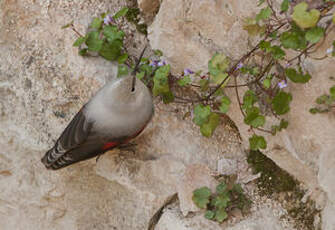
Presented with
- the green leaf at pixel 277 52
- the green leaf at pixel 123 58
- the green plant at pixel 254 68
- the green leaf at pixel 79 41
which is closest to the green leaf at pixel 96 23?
the green plant at pixel 254 68

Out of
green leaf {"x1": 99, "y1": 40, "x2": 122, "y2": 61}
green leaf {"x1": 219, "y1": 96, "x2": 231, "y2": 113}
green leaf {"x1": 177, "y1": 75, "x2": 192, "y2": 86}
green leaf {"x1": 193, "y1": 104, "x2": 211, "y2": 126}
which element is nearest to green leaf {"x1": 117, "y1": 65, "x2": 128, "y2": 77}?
green leaf {"x1": 99, "y1": 40, "x2": 122, "y2": 61}

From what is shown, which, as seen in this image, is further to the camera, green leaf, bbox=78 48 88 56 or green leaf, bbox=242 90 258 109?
green leaf, bbox=78 48 88 56

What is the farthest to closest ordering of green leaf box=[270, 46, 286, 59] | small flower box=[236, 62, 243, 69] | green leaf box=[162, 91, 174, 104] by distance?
green leaf box=[162, 91, 174, 104] → small flower box=[236, 62, 243, 69] → green leaf box=[270, 46, 286, 59]

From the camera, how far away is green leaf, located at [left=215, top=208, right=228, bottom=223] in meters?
2.56

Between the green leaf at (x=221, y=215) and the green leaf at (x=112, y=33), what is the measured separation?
1.23 m

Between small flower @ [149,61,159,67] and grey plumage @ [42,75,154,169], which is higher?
small flower @ [149,61,159,67]

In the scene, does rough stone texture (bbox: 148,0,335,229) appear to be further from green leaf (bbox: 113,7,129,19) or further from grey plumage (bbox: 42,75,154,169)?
grey plumage (bbox: 42,75,154,169)

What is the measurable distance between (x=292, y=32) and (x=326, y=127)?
546mm

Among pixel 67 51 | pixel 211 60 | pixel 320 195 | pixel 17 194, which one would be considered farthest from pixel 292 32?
pixel 17 194

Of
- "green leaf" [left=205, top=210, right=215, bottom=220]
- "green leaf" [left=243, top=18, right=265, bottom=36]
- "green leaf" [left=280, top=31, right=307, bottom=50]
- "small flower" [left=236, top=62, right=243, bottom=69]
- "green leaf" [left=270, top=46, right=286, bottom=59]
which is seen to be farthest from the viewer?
"green leaf" [left=205, top=210, right=215, bottom=220]

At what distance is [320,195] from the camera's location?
254 centimetres

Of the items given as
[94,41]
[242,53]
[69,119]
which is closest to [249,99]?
[242,53]

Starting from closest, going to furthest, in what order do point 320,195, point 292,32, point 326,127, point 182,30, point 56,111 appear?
1. point 292,32
2. point 326,127
3. point 320,195
4. point 182,30
5. point 56,111

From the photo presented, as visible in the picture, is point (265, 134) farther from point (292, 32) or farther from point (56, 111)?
point (56, 111)
